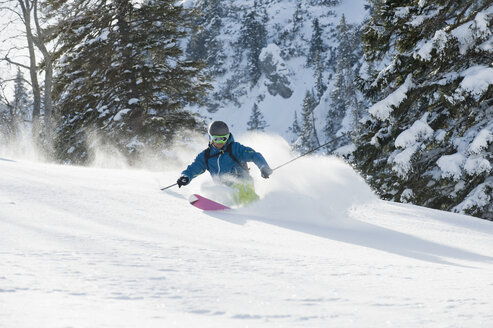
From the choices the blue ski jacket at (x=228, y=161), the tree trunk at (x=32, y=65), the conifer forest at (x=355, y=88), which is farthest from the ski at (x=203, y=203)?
the tree trunk at (x=32, y=65)

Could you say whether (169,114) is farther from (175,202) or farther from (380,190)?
(175,202)

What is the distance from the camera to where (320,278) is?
2.19m

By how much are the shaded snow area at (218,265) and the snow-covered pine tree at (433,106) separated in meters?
3.68

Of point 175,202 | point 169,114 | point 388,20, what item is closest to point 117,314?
point 175,202

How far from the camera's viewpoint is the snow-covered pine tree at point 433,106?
8.48 meters

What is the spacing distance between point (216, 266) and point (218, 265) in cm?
3

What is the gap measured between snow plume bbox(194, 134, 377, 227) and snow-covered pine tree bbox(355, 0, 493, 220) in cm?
273

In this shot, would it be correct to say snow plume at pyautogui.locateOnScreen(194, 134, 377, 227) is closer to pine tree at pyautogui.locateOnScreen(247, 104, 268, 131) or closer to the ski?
the ski

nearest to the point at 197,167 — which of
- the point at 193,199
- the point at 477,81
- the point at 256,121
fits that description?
the point at 193,199

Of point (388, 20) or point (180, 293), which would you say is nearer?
point (180, 293)

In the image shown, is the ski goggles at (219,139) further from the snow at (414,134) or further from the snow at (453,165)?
the snow at (453,165)

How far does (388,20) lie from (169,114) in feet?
28.7

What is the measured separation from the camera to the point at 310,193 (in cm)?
607

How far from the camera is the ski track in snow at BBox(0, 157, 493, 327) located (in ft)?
5.14
